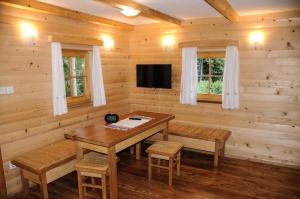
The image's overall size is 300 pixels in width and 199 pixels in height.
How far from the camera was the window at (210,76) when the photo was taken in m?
4.38

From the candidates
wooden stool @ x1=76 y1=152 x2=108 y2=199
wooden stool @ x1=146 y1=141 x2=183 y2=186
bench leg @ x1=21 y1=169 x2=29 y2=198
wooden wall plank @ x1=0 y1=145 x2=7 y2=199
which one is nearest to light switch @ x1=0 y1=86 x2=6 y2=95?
wooden wall plank @ x1=0 y1=145 x2=7 y2=199

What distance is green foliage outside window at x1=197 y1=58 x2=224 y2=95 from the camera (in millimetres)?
4402

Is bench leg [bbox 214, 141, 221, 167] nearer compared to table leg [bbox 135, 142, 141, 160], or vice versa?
bench leg [bbox 214, 141, 221, 167]

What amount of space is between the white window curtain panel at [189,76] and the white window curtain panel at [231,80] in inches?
21.1

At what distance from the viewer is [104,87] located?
462 centimetres

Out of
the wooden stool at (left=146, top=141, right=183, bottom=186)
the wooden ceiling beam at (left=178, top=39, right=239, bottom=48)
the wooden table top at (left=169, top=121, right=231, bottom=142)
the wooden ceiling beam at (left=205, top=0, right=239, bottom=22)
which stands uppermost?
the wooden ceiling beam at (left=205, top=0, right=239, bottom=22)

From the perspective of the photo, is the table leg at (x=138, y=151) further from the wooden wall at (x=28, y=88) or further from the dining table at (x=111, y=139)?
the wooden wall at (x=28, y=88)

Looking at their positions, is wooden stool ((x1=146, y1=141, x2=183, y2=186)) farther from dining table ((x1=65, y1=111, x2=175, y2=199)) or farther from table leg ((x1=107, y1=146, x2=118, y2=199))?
table leg ((x1=107, y1=146, x2=118, y2=199))

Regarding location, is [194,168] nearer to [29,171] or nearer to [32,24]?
[29,171]

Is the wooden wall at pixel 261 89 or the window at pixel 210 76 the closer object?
the wooden wall at pixel 261 89

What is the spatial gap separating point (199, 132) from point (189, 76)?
40.0 inches

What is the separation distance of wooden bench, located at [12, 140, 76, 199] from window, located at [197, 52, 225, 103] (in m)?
2.52

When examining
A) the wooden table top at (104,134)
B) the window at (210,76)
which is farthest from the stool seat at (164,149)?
the window at (210,76)

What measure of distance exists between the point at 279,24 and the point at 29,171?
407cm
